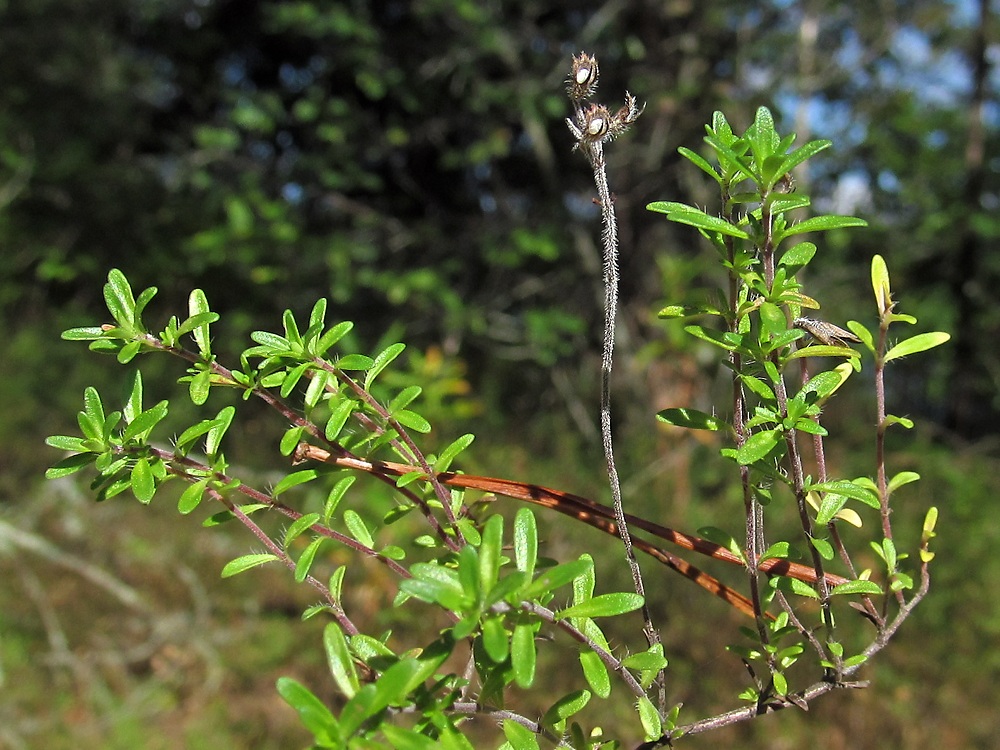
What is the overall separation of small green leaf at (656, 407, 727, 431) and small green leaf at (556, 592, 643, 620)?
134 mm

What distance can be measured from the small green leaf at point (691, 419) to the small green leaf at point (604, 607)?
134mm

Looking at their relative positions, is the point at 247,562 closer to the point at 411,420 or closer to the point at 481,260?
the point at 411,420

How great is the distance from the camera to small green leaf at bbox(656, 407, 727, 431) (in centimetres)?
63

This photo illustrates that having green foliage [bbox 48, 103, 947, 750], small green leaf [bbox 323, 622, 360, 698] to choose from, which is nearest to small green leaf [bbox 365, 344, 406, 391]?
green foliage [bbox 48, 103, 947, 750]

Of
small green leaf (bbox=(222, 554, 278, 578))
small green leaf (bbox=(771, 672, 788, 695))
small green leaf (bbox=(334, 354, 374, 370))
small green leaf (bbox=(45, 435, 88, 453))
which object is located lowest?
small green leaf (bbox=(771, 672, 788, 695))

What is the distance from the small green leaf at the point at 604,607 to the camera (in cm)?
57

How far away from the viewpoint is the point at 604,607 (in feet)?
1.92

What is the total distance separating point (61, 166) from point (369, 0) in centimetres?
189

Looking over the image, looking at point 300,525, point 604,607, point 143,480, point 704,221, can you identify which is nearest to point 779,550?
point 604,607

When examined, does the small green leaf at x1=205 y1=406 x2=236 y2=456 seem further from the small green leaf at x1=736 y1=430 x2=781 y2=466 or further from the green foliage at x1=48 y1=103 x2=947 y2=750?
the small green leaf at x1=736 y1=430 x2=781 y2=466

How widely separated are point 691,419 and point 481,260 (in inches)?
133

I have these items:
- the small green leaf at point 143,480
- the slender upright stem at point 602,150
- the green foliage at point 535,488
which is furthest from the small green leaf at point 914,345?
the small green leaf at point 143,480

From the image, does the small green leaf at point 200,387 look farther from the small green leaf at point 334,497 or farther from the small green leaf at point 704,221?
the small green leaf at point 704,221

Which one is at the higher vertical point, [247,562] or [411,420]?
[411,420]
